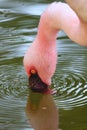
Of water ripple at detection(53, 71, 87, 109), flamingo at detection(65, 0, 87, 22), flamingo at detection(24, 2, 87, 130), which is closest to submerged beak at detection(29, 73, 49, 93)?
flamingo at detection(24, 2, 87, 130)

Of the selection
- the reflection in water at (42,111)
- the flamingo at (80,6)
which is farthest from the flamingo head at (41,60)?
the flamingo at (80,6)

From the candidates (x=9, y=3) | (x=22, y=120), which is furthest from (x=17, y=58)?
(x=9, y=3)

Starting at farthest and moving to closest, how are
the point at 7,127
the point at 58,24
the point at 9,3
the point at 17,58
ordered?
1. the point at 9,3
2. the point at 17,58
3. the point at 58,24
4. the point at 7,127

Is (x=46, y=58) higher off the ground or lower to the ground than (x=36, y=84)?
higher

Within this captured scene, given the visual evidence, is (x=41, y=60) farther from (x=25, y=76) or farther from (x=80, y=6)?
(x=80, y=6)

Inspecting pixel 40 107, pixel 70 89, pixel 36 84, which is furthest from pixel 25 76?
pixel 40 107

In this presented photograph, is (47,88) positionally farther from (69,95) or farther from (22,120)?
(22,120)

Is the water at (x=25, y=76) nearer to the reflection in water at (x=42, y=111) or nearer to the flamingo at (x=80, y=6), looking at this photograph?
the reflection in water at (x=42, y=111)
